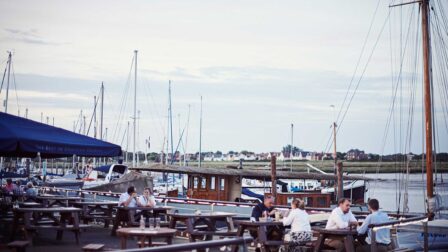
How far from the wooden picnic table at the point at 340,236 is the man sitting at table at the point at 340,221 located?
167 millimetres

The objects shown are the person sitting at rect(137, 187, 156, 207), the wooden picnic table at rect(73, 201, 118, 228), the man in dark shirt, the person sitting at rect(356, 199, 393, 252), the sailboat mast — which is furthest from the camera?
the sailboat mast

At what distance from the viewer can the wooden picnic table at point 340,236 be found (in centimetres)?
1235

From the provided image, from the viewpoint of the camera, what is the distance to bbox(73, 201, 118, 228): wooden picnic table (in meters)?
17.2

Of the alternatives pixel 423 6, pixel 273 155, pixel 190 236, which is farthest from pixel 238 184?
pixel 190 236

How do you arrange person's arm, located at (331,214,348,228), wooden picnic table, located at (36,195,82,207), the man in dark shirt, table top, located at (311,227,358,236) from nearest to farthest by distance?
table top, located at (311,227,358,236) → person's arm, located at (331,214,348,228) → the man in dark shirt → wooden picnic table, located at (36,195,82,207)

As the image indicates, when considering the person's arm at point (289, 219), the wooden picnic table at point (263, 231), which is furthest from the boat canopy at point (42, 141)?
the person's arm at point (289, 219)

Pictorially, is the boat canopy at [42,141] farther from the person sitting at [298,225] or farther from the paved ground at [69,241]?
the person sitting at [298,225]

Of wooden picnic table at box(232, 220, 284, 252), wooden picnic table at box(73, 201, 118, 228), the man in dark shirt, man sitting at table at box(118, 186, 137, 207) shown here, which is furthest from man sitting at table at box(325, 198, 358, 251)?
wooden picnic table at box(73, 201, 118, 228)

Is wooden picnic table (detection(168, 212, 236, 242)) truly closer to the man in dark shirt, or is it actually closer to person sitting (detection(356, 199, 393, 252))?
the man in dark shirt

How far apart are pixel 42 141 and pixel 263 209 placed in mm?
4972

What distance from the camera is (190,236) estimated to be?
47.3 feet

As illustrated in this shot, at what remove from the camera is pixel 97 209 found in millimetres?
18625

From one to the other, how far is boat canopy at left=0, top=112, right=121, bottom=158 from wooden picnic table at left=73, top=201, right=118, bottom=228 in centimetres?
238

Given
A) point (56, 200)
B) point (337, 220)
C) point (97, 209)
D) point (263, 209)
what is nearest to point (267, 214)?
point (263, 209)
